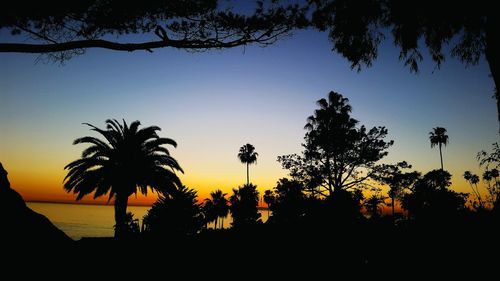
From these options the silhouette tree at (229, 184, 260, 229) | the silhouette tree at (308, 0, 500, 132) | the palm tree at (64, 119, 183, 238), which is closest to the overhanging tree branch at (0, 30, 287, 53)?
the silhouette tree at (308, 0, 500, 132)

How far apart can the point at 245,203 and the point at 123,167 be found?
45.7 m

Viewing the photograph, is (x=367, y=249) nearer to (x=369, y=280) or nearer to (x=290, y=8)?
(x=369, y=280)

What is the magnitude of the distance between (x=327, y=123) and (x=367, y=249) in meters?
20.1

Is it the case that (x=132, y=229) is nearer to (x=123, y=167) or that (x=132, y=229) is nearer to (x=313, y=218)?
(x=123, y=167)

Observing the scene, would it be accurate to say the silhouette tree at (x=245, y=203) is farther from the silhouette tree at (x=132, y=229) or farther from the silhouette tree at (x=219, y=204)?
the silhouette tree at (x=132, y=229)

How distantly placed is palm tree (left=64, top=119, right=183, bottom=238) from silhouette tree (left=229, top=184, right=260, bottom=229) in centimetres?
4178

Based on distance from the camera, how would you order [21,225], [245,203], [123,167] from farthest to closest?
[245,203], [123,167], [21,225]

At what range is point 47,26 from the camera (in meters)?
8.09

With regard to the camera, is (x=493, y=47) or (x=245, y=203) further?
(x=245, y=203)

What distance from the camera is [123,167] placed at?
19.2m

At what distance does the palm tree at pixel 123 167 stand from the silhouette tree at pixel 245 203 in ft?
137

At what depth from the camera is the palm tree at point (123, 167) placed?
61.2 ft

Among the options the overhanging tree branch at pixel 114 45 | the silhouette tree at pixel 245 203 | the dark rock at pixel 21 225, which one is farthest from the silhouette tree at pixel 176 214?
the silhouette tree at pixel 245 203

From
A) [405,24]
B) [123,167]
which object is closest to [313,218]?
[405,24]
